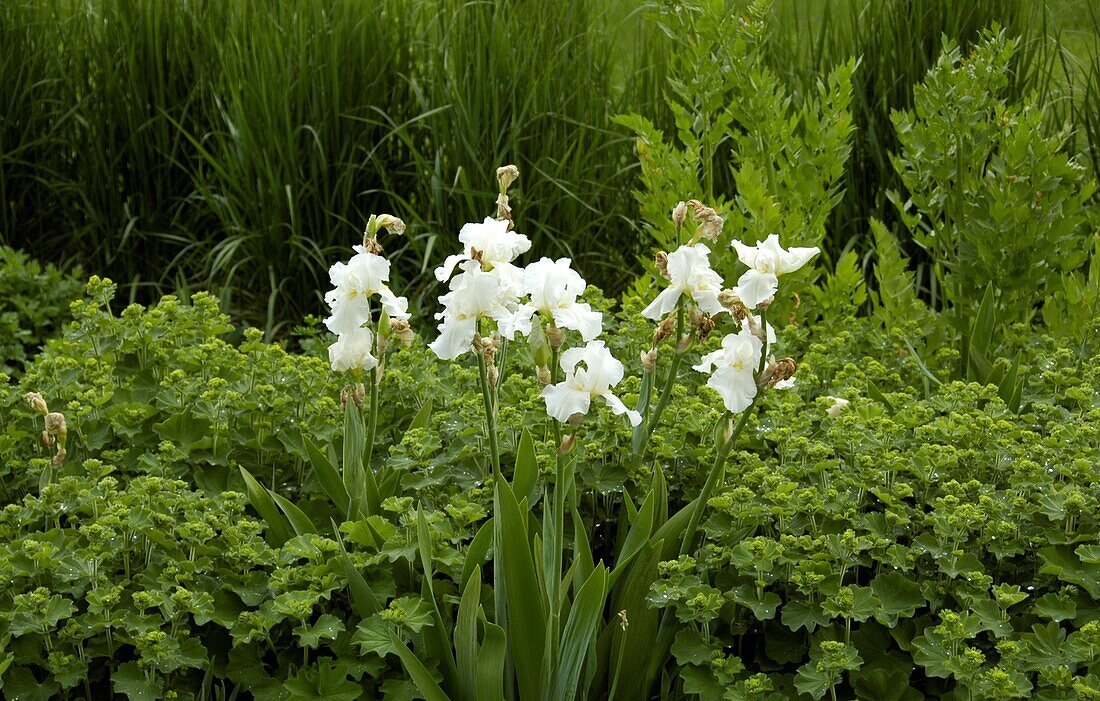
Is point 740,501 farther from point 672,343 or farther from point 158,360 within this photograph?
point 158,360

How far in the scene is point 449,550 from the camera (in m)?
1.98

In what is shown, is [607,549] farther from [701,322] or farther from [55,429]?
[55,429]

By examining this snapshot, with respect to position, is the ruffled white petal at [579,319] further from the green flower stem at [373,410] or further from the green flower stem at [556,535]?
the green flower stem at [373,410]

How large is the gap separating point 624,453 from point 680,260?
67 centimetres

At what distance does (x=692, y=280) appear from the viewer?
68.3 inches

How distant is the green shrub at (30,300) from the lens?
418 centimetres

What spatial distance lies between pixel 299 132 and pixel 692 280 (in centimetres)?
284

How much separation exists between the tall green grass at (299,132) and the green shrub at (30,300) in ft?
0.94

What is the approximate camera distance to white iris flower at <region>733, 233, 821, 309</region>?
1663 millimetres

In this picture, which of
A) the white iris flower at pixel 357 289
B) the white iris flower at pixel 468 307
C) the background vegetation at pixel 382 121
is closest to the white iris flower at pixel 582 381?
the white iris flower at pixel 468 307

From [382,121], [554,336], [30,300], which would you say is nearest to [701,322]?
[554,336]

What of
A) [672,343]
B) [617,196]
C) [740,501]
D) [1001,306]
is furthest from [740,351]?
[617,196]

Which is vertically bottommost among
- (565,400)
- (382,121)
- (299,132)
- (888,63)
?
(565,400)

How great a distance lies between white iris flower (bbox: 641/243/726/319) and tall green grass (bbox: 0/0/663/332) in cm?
236
